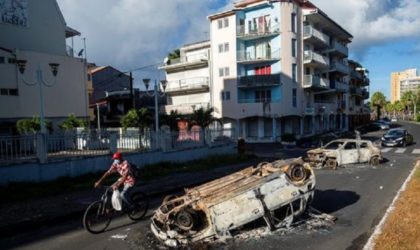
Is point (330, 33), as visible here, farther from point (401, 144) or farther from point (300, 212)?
point (300, 212)

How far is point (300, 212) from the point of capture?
8.78 m

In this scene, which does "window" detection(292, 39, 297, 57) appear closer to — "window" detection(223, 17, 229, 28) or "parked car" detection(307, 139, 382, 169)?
"window" detection(223, 17, 229, 28)

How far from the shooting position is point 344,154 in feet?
64.0

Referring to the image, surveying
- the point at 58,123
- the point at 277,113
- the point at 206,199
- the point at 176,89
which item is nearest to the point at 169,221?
the point at 206,199

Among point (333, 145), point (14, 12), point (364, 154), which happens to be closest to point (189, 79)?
point (14, 12)

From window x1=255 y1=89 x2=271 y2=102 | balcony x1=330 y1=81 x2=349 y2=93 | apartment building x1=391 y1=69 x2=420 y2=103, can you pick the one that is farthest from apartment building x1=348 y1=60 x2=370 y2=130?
apartment building x1=391 y1=69 x2=420 y2=103

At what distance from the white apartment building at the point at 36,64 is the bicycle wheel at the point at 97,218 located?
20.1m

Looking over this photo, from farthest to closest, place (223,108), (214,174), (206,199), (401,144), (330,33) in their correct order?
(330,33), (223,108), (401,144), (214,174), (206,199)

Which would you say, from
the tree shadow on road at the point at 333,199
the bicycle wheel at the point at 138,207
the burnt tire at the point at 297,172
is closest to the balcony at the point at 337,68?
the tree shadow on road at the point at 333,199

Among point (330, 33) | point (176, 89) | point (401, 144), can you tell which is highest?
point (330, 33)

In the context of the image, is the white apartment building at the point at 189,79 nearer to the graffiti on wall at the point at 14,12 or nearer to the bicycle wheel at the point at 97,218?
the graffiti on wall at the point at 14,12

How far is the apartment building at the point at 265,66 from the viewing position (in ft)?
137

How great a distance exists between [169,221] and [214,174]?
9980 millimetres

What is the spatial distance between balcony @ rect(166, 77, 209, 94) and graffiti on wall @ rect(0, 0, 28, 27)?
22324mm
